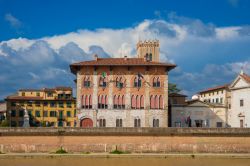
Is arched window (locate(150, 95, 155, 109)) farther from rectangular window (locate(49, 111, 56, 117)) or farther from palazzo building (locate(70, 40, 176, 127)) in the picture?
rectangular window (locate(49, 111, 56, 117))

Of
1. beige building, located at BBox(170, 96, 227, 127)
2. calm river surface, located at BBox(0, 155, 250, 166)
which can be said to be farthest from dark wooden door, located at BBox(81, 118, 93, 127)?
calm river surface, located at BBox(0, 155, 250, 166)

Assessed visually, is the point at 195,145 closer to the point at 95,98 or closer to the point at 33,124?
the point at 95,98

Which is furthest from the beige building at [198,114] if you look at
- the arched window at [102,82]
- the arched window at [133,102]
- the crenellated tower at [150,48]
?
the crenellated tower at [150,48]

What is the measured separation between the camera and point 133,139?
45.4 m

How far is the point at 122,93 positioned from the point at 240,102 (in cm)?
1519

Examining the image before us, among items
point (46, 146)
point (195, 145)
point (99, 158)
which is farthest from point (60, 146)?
point (195, 145)

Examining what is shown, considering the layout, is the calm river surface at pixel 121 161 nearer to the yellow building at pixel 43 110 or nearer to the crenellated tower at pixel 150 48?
the yellow building at pixel 43 110

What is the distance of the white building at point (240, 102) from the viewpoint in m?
59.3

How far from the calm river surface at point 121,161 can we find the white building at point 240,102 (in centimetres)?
1833

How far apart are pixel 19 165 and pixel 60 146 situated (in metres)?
8.58

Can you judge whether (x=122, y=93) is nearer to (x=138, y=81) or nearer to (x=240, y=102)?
(x=138, y=81)

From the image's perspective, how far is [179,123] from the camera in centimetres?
6034

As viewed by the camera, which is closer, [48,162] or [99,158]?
[48,162]

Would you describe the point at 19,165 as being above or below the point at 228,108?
below
